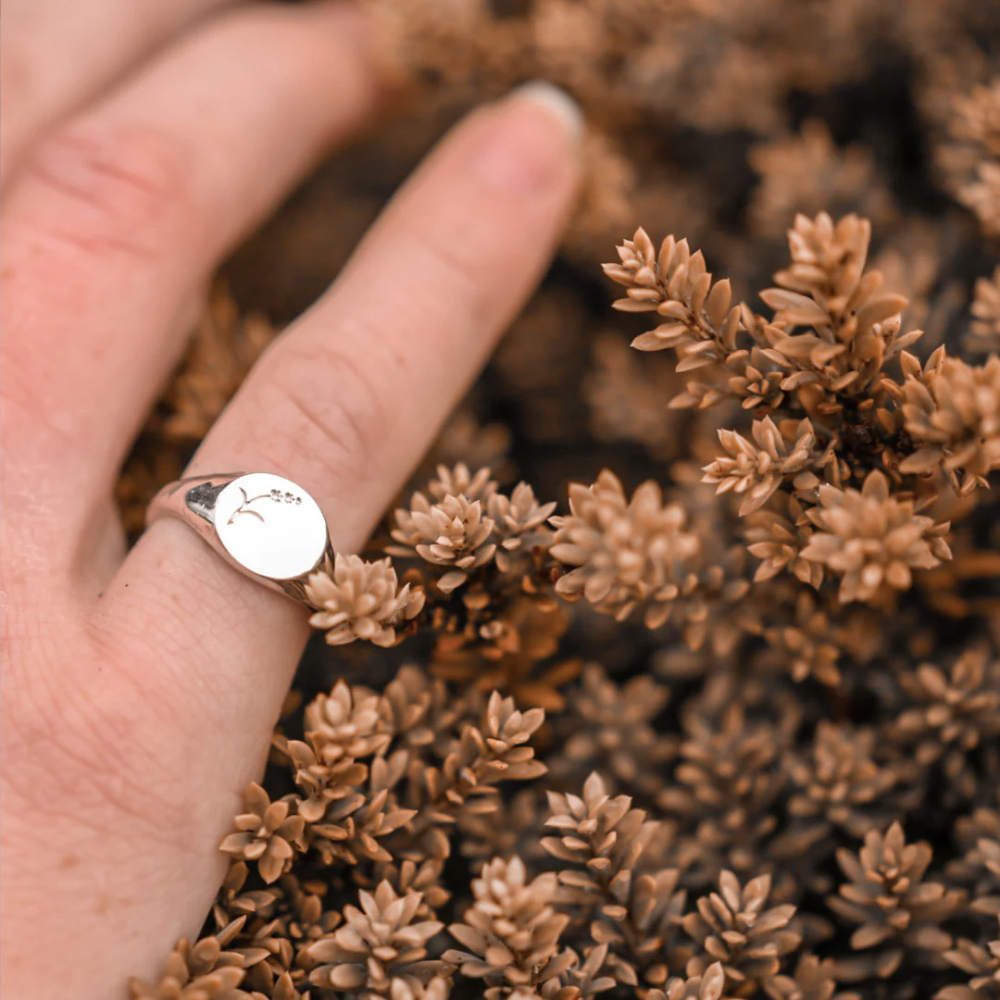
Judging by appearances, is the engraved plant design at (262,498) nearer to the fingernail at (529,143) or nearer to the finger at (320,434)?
the finger at (320,434)

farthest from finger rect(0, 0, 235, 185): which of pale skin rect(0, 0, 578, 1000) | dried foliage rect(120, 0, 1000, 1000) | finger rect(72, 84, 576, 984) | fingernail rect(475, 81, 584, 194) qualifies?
fingernail rect(475, 81, 584, 194)

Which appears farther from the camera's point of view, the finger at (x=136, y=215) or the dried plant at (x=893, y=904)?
the finger at (x=136, y=215)

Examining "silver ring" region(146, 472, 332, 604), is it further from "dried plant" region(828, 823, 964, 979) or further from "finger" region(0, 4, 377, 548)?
"dried plant" region(828, 823, 964, 979)

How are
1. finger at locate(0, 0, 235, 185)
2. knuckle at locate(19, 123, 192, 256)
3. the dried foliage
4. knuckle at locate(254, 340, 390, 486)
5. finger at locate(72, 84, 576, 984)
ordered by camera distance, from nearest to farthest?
the dried foliage
finger at locate(72, 84, 576, 984)
knuckle at locate(254, 340, 390, 486)
knuckle at locate(19, 123, 192, 256)
finger at locate(0, 0, 235, 185)

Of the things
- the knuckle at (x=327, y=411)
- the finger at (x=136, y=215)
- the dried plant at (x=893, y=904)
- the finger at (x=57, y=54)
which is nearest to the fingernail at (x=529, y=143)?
the finger at (x=136, y=215)

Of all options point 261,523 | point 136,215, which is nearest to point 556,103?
point 136,215

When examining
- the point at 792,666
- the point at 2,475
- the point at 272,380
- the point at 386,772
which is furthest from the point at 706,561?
the point at 2,475

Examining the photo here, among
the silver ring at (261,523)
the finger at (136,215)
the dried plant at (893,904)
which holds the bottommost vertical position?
the dried plant at (893,904)
